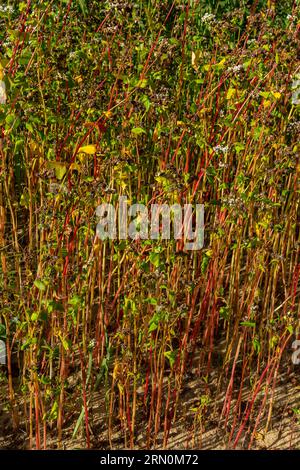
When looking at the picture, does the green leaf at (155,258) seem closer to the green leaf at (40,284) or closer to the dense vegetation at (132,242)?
the dense vegetation at (132,242)

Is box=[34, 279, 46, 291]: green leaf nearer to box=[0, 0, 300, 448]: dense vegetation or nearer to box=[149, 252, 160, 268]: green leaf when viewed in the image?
box=[0, 0, 300, 448]: dense vegetation

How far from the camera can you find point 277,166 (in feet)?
8.04

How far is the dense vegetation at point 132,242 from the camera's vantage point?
2254mm

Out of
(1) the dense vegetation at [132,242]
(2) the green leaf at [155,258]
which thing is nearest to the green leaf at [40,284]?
(1) the dense vegetation at [132,242]

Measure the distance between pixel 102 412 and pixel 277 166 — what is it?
1.14 m

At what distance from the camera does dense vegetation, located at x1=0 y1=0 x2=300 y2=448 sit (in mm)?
2254

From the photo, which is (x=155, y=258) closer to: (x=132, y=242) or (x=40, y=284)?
(x=132, y=242)

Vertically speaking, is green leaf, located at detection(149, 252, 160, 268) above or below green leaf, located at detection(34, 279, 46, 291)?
above

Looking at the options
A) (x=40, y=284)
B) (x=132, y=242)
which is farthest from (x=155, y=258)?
(x=40, y=284)

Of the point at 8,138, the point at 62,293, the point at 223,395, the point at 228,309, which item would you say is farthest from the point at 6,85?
the point at 223,395

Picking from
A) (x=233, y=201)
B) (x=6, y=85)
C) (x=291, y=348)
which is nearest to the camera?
(x=6, y=85)

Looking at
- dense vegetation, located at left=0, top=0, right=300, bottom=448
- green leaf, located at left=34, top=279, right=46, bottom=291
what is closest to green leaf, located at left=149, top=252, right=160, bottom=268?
dense vegetation, located at left=0, top=0, right=300, bottom=448

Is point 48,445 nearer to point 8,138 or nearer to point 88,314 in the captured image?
point 88,314

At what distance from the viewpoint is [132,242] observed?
2295 mm
